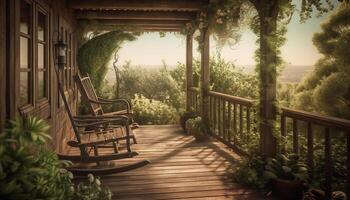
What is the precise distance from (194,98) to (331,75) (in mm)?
5088

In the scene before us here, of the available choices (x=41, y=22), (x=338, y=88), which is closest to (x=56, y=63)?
(x=41, y=22)

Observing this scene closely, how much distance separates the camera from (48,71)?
384 centimetres

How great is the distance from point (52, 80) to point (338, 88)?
825 cm

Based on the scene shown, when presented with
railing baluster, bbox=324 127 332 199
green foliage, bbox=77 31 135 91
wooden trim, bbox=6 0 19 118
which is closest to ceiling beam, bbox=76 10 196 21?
green foliage, bbox=77 31 135 91

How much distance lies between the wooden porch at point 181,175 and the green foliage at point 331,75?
5594 mm

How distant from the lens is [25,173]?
1.54 m

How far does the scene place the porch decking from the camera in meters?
3.07

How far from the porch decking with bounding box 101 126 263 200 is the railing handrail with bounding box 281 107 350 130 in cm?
79

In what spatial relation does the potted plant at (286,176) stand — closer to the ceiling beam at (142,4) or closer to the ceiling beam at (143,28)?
the ceiling beam at (142,4)

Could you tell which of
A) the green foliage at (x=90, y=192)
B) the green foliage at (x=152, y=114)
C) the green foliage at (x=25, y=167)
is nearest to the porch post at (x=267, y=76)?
the green foliage at (x=90, y=192)

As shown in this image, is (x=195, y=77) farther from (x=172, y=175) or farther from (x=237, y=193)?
(x=237, y=193)

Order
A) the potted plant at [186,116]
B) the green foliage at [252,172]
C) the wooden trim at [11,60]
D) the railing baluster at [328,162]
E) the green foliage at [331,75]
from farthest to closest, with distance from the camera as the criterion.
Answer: the green foliage at [331,75] → the potted plant at [186,116] → the green foliage at [252,172] → the railing baluster at [328,162] → the wooden trim at [11,60]

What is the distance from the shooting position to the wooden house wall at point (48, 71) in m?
2.26

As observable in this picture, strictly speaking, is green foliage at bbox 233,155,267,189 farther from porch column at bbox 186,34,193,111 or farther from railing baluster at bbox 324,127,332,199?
porch column at bbox 186,34,193,111
